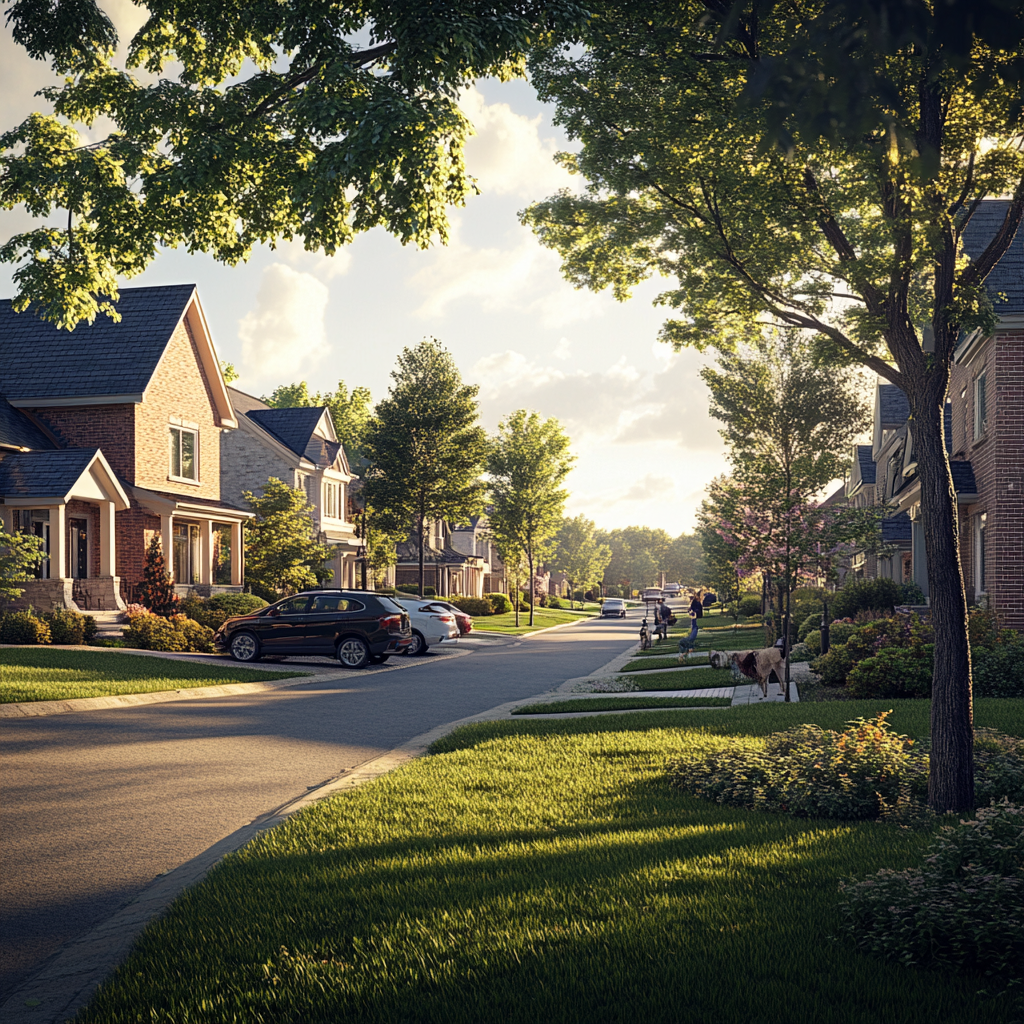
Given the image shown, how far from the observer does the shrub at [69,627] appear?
24.5 m

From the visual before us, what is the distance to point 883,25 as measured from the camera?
282 centimetres

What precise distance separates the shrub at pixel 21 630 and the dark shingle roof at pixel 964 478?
22.4 meters

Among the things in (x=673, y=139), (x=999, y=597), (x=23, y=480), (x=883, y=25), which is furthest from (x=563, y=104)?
(x=23, y=480)

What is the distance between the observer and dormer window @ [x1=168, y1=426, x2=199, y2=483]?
111 feet

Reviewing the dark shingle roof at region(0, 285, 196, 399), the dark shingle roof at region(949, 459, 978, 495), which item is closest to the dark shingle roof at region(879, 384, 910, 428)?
the dark shingle roof at region(949, 459, 978, 495)

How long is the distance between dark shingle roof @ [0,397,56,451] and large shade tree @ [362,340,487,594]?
17934 mm

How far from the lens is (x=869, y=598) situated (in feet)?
93.2

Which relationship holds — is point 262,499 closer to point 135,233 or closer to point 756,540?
point 756,540

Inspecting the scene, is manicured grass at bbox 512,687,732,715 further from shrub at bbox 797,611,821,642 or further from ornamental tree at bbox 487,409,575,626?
ornamental tree at bbox 487,409,575,626

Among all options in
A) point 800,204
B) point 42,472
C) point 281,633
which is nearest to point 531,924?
point 800,204

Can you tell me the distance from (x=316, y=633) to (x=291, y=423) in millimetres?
27419

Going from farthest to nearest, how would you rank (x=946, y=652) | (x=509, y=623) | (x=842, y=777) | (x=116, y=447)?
(x=509, y=623) → (x=116, y=447) → (x=842, y=777) → (x=946, y=652)

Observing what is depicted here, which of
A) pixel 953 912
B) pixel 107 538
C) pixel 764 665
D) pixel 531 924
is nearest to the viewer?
pixel 953 912

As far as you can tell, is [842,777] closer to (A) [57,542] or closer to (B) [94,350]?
(A) [57,542]
